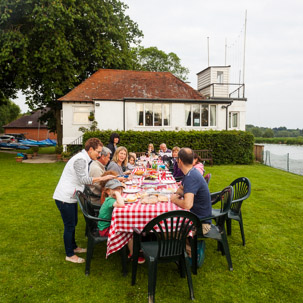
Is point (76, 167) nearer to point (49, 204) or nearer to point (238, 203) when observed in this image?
point (238, 203)

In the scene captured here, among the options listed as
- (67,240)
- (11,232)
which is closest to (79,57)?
(11,232)

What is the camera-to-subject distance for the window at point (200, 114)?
2020 cm

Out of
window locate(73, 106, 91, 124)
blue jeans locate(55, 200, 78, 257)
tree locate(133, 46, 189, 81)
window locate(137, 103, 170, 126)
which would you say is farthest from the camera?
tree locate(133, 46, 189, 81)

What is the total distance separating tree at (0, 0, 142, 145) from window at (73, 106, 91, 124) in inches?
67.9

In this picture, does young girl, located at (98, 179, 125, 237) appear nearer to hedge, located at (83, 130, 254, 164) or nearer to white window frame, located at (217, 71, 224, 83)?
hedge, located at (83, 130, 254, 164)

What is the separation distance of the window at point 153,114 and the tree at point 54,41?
577cm

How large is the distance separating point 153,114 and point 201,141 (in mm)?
4509

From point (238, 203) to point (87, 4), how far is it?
19.8 m

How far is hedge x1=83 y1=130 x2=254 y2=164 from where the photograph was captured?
1698cm

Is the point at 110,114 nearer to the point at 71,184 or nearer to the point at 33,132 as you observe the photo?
the point at 71,184

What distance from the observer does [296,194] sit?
9.03 m

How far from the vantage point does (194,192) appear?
3.54 m

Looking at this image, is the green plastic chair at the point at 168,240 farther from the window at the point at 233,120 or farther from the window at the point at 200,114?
the window at the point at 233,120

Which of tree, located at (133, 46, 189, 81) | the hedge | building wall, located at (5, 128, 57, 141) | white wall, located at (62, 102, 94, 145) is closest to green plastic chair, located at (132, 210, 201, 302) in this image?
the hedge
